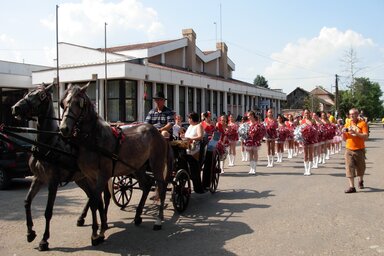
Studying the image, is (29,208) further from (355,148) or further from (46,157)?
(355,148)

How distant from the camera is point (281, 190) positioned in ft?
34.9

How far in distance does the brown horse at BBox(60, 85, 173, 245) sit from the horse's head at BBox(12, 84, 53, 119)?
538mm

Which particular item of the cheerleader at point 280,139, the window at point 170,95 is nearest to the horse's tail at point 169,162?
the cheerleader at point 280,139

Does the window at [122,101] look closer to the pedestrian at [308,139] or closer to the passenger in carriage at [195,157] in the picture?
the pedestrian at [308,139]

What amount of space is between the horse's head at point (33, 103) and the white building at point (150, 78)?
17.6m

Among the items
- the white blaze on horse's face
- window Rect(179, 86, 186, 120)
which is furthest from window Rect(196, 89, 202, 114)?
the white blaze on horse's face

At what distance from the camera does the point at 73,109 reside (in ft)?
19.0

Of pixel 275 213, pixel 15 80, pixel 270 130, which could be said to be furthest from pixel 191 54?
pixel 275 213

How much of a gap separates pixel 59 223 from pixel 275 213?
416 centimetres

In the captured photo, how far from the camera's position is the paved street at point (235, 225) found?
19.6 feet

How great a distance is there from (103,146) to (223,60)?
168 feet

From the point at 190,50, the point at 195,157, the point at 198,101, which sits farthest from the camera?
the point at 190,50

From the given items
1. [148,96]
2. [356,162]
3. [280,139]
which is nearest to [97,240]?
[356,162]

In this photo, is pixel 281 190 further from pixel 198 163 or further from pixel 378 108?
pixel 378 108
